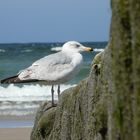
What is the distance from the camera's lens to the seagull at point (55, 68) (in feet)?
27.4

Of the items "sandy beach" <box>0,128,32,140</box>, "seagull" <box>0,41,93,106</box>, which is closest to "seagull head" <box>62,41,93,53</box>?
"seagull" <box>0,41,93,106</box>

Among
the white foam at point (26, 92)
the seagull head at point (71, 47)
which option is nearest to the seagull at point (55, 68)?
the seagull head at point (71, 47)

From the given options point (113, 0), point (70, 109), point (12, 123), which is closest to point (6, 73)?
point (12, 123)

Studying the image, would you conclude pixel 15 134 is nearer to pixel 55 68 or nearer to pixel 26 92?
pixel 55 68

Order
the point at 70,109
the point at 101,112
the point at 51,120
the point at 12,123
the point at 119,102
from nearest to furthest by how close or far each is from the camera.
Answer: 1. the point at 119,102
2. the point at 101,112
3. the point at 70,109
4. the point at 51,120
5. the point at 12,123

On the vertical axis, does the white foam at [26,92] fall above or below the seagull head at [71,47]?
below

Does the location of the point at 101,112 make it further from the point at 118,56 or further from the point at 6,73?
the point at 6,73

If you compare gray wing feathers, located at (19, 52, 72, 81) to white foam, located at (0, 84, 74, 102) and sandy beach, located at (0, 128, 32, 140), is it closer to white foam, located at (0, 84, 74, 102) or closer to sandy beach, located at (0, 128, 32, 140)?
sandy beach, located at (0, 128, 32, 140)

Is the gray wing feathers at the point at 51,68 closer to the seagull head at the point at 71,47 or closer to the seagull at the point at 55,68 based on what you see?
the seagull at the point at 55,68

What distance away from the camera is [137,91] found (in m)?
1.98

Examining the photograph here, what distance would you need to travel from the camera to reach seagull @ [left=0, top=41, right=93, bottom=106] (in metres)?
8.34

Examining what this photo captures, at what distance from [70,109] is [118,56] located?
347cm

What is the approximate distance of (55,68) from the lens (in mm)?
8492

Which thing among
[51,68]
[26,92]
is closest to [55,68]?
[51,68]
